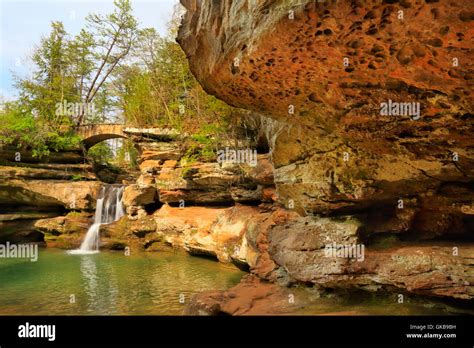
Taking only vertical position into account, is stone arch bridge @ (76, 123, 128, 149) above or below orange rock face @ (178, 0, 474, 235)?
above

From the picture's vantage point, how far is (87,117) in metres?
23.0

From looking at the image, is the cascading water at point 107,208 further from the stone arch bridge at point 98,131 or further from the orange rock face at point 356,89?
the orange rock face at point 356,89
